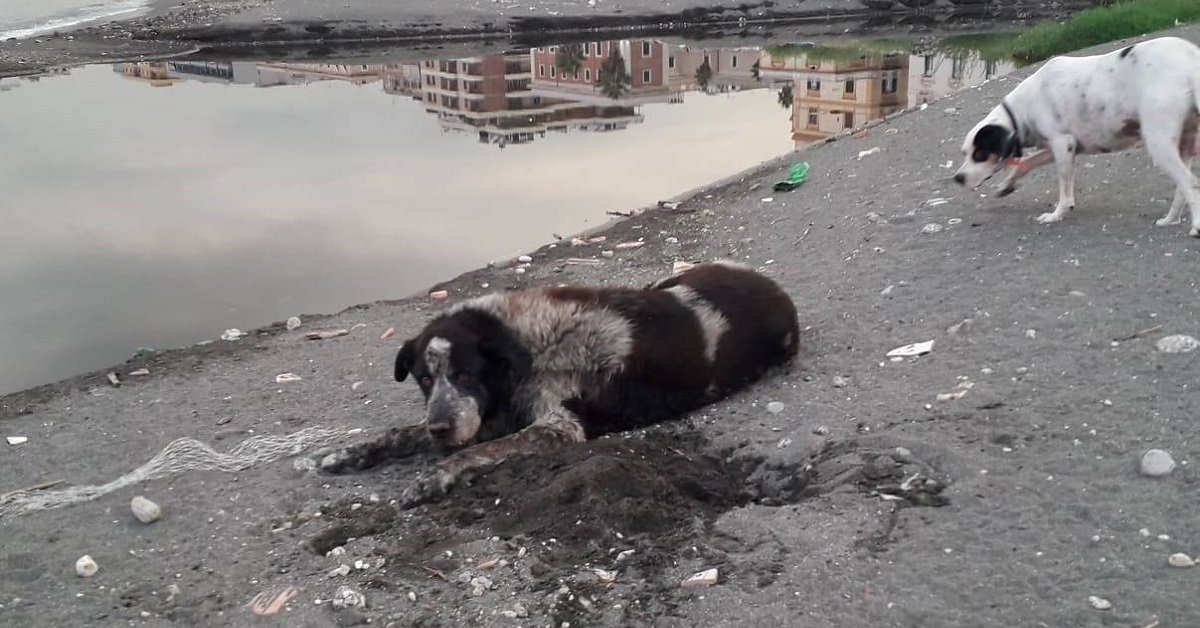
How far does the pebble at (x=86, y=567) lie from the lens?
442 centimetres

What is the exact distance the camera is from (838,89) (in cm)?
1950

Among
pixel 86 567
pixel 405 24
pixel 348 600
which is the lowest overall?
pixel 86 567

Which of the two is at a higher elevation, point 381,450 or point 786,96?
point 786,96

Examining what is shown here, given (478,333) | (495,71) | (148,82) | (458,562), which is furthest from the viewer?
(495,71)

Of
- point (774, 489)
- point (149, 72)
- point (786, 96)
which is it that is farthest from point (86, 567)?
point (149, 72)

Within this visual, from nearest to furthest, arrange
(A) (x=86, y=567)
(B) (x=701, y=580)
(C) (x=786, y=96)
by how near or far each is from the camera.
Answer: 1. (B) (x=701, y=580)
2. (A) (x=86, y=567)
3. (C) (x=786, y=96)

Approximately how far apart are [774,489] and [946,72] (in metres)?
19.7

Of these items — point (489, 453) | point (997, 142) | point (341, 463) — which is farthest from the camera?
point (997, 142)

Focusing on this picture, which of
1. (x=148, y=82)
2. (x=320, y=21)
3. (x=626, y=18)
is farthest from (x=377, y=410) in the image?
(x=626, y=18)

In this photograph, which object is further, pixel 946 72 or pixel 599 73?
pixel 599 73

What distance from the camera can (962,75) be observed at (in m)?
21.1

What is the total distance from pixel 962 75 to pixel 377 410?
59.6 ft

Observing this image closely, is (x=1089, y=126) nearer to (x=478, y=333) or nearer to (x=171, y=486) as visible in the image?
(x=478, y=333)

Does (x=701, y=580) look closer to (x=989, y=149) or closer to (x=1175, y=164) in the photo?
(x=1175, y=164)
